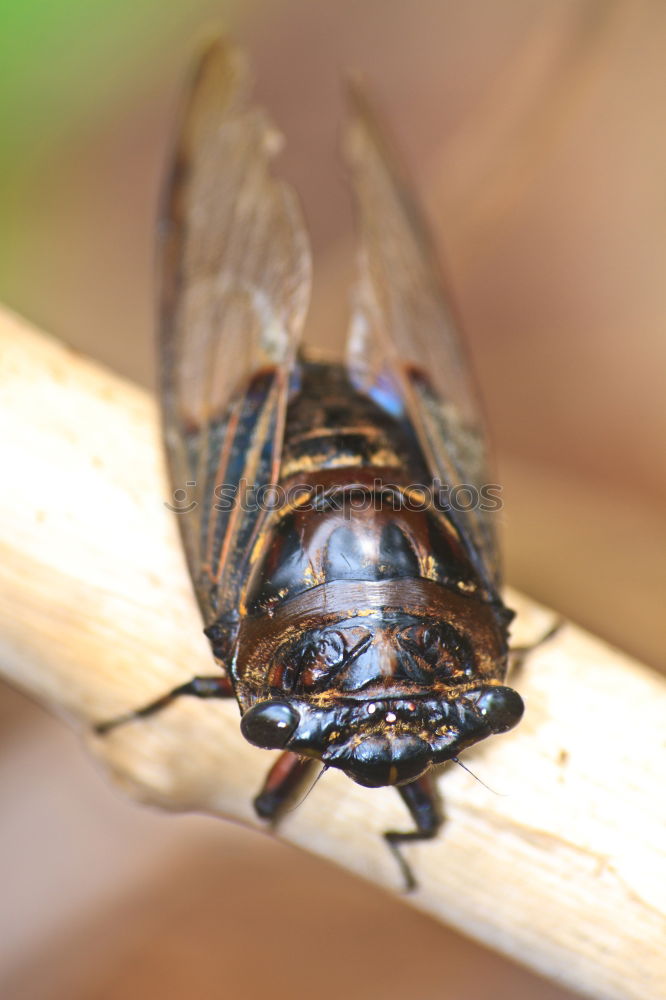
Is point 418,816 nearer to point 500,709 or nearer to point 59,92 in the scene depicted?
point 500,709

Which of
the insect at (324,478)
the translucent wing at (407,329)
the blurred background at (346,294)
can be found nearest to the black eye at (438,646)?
the insect at (324,478)

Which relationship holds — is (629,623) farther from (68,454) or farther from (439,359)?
(68,454)

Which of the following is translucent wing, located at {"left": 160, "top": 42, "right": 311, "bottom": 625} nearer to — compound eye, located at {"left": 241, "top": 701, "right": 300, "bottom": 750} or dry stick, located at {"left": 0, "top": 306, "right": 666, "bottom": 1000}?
dry stick, located at {"left": 0, "top": 306, "right": 666, "bottom": 1000}

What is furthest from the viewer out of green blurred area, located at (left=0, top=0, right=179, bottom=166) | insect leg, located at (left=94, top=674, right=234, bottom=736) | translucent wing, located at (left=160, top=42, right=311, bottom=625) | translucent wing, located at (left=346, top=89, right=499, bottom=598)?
green blurred area, located at (left=0, top=0, right=179, bottom=166)

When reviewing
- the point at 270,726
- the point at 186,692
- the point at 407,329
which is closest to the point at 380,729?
the point at 270,726

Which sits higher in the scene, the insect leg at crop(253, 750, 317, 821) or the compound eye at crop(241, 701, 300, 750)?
the compound eye at crop(241, 701, 300, 750)

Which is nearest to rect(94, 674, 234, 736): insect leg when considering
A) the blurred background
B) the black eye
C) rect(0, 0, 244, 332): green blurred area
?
the black eye

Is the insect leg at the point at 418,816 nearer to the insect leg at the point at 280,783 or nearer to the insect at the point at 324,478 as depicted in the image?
the insect at the point at 324,478
